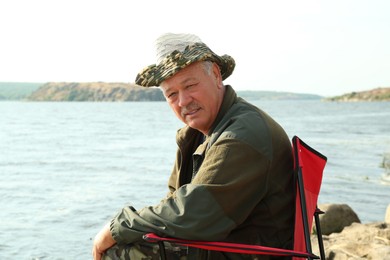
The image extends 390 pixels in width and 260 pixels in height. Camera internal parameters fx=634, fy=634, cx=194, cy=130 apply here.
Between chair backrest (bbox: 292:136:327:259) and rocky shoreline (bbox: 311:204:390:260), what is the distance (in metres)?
2.72

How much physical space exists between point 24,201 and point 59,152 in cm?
1120

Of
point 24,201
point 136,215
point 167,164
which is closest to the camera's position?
point 136,215

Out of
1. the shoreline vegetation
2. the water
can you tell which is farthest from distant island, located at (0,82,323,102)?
the water

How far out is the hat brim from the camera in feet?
11.1

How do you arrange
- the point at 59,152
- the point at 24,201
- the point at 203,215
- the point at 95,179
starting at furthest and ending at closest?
the point at 59,152, the point at 95,179, the point at 24,201, the point at 203,215

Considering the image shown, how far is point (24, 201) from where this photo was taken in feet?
41.4

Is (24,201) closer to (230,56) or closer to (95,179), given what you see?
(95,179)

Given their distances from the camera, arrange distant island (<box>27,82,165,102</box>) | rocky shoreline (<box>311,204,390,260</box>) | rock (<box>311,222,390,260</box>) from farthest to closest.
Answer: distant island (<box>27,82,165,102</box>)
rocky shoreline (<box>311,204,390,260</box>)
rock (<box>311,222,390,260</box>)

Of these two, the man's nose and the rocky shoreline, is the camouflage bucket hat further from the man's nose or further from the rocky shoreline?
the rocky shoreline

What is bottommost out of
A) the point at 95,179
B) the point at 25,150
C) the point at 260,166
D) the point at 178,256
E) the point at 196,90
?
the point at 25,150

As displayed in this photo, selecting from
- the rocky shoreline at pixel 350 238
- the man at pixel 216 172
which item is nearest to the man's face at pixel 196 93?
the man at pixel 216 172

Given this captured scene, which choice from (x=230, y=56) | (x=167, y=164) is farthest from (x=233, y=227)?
(x=167, y=164)

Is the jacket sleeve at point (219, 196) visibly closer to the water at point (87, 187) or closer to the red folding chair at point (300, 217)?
the red folding chair at point (300, 217)

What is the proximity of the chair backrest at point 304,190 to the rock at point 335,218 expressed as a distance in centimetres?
594
